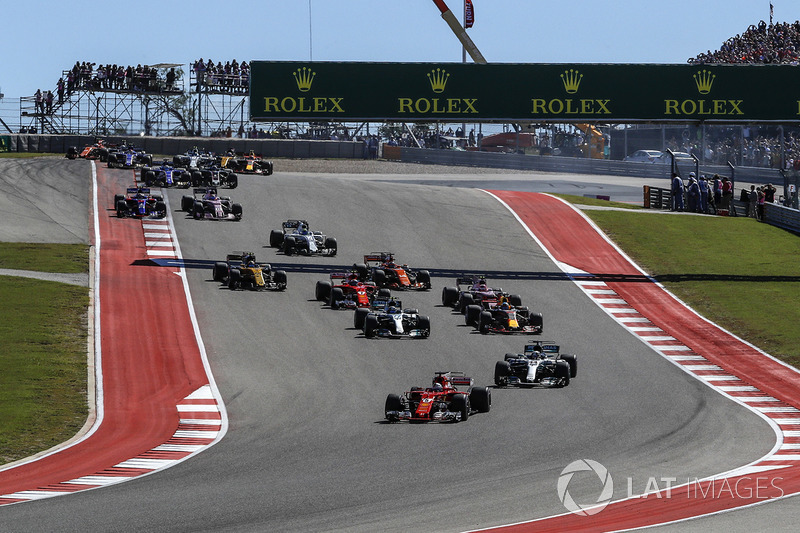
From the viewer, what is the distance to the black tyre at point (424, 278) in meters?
36.3

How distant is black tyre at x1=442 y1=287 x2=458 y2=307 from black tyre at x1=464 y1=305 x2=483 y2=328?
7.86 ft

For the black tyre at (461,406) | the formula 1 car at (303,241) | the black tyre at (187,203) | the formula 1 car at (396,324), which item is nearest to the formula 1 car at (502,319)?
the formula 1 car at (396,324)

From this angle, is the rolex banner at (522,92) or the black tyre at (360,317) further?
the rolex banner at (522,92)

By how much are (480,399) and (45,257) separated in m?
20.6

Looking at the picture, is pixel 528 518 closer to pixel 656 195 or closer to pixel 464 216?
pixel 464 216

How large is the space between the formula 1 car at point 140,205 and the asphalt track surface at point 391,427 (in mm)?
2839

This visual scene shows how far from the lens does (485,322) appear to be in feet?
99.9

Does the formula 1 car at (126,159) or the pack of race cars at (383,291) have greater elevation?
the formula 1 car at (126,159)

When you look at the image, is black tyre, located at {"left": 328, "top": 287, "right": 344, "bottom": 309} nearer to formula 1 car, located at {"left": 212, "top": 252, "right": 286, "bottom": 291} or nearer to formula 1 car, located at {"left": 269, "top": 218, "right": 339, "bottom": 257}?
Answer: formula 1 car, located at {"left": 212, "top": 252, "right": 286, "bottom": 291}

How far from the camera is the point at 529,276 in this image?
131 feet

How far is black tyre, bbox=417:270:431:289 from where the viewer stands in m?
36.3

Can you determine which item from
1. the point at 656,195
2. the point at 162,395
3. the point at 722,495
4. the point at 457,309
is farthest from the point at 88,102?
the point at 722,495

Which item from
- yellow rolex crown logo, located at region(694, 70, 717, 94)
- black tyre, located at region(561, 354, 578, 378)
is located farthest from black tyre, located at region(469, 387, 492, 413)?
yellow rolex crown logo, located at region(694, 70, 717, 94)

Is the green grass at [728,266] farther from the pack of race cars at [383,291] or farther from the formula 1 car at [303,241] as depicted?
the formula 1 car at [303,241]
